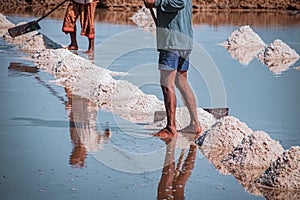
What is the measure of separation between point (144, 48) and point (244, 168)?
783cm

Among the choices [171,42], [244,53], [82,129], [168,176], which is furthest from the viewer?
[244,53]

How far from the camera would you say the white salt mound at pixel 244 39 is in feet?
47.6

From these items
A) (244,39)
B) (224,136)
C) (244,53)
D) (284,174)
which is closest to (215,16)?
(244,39)

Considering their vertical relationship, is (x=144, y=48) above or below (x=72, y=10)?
below

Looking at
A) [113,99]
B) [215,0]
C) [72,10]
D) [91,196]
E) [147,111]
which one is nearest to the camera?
[91,196]

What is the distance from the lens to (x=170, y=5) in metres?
6.20

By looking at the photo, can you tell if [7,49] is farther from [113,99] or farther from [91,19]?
[113,99]

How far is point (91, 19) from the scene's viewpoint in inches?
490

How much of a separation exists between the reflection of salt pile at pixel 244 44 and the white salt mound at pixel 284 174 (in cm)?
821

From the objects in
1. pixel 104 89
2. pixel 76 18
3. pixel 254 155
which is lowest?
pixel 104 89

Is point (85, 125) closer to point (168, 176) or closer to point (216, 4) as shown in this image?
point (168, 176)

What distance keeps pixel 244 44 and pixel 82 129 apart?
27.7 ft

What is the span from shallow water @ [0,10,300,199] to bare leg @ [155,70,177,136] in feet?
0.57

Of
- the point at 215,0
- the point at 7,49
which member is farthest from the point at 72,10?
the point at 215,0
